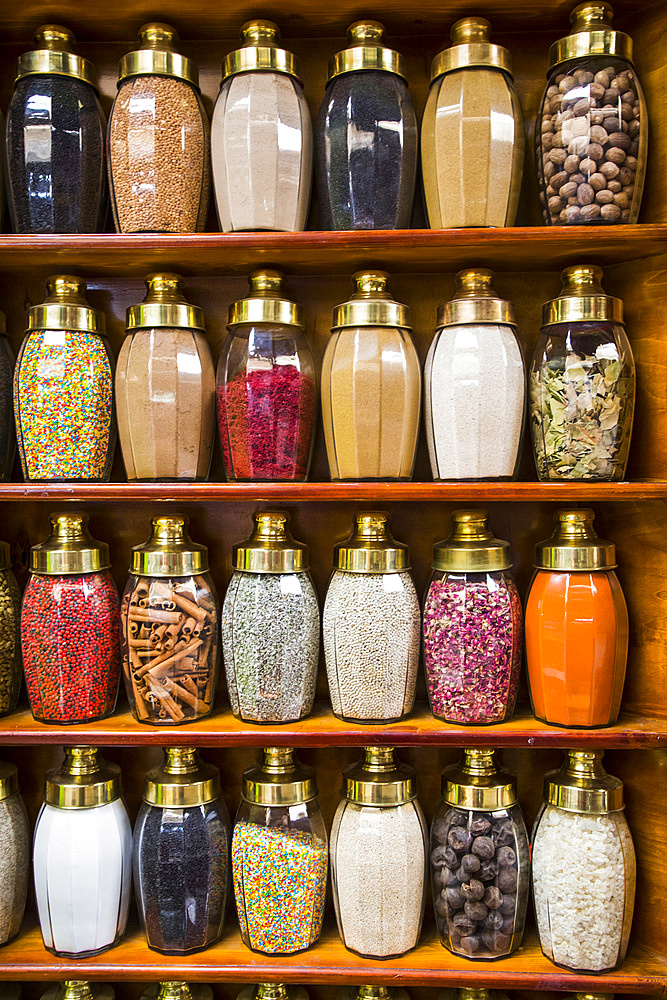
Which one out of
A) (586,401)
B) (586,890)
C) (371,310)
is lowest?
(586,890)

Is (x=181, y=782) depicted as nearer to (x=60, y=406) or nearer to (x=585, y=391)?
(x=60, y=406)

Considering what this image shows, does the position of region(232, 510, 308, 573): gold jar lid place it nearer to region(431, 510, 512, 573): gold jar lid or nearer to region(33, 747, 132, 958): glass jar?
region(431, 510, 512, 573): gold jar lid

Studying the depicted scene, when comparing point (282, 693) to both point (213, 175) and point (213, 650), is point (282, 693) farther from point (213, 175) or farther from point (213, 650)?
point (213, 175)

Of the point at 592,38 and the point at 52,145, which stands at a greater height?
the point at 592,38

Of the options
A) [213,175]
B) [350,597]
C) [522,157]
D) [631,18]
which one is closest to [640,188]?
[522,157]

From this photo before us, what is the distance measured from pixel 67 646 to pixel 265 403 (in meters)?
0.56

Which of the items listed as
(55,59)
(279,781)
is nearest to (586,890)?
(279,781)

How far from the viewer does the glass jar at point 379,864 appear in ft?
4.20

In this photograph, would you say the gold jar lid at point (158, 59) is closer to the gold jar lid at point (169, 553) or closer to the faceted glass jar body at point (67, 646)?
the gold jar lid at point (169, 553)

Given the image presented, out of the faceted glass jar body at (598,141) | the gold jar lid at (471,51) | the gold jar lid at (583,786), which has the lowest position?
the gold jar lid at (583,786)

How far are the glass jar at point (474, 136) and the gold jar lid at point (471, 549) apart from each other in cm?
53

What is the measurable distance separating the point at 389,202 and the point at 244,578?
0.72m

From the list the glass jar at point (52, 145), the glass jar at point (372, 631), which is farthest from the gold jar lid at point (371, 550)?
the glass jar at point (52, 145)

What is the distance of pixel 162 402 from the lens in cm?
130
